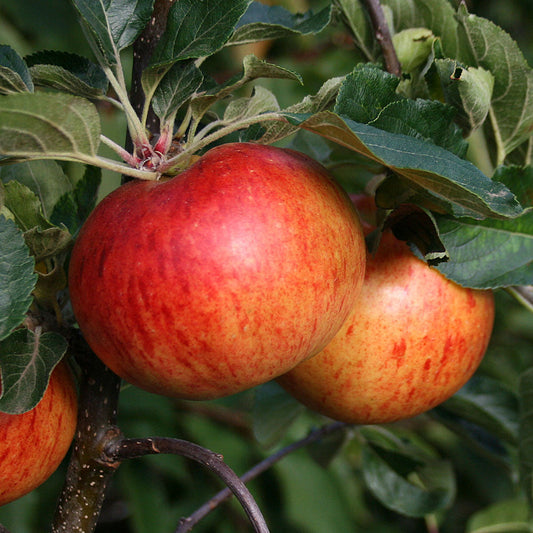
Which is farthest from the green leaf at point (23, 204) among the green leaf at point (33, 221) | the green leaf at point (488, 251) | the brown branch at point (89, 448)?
the green leaf at point (488, 251)

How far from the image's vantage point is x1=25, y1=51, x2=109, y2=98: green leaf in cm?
51

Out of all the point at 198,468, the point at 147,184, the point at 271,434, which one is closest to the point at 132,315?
the point at 147,184

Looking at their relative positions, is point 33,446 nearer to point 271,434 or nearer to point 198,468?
point 271,434

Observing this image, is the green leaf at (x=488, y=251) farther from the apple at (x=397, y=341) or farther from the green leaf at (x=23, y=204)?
the green leaf at (x=23, y=204)

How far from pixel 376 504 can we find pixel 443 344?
3.78ft

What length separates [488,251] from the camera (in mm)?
591

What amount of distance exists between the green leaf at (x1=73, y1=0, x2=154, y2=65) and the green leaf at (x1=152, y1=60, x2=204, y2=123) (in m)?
Answer: 0.04

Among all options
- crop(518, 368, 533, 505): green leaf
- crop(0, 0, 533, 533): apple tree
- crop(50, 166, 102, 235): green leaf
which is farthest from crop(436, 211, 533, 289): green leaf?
crop(50, 166, 102, 235): green leaf

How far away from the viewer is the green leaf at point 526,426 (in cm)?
74

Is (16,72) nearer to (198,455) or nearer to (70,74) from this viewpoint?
(70,74)

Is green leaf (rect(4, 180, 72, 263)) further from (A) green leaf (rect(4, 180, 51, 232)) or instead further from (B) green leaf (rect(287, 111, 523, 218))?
(B) green leaf (rect(287, 111, 523, 218))

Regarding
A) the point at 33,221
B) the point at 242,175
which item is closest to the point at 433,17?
the point at 242,175

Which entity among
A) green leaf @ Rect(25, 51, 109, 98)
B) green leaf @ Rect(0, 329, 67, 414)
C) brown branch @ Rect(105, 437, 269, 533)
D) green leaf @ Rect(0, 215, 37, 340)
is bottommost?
brown branch @ Rect(105, 437, 269, 533)

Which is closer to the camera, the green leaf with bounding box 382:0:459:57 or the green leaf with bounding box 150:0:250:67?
the green leaf with bounding box 150:0:250:67
